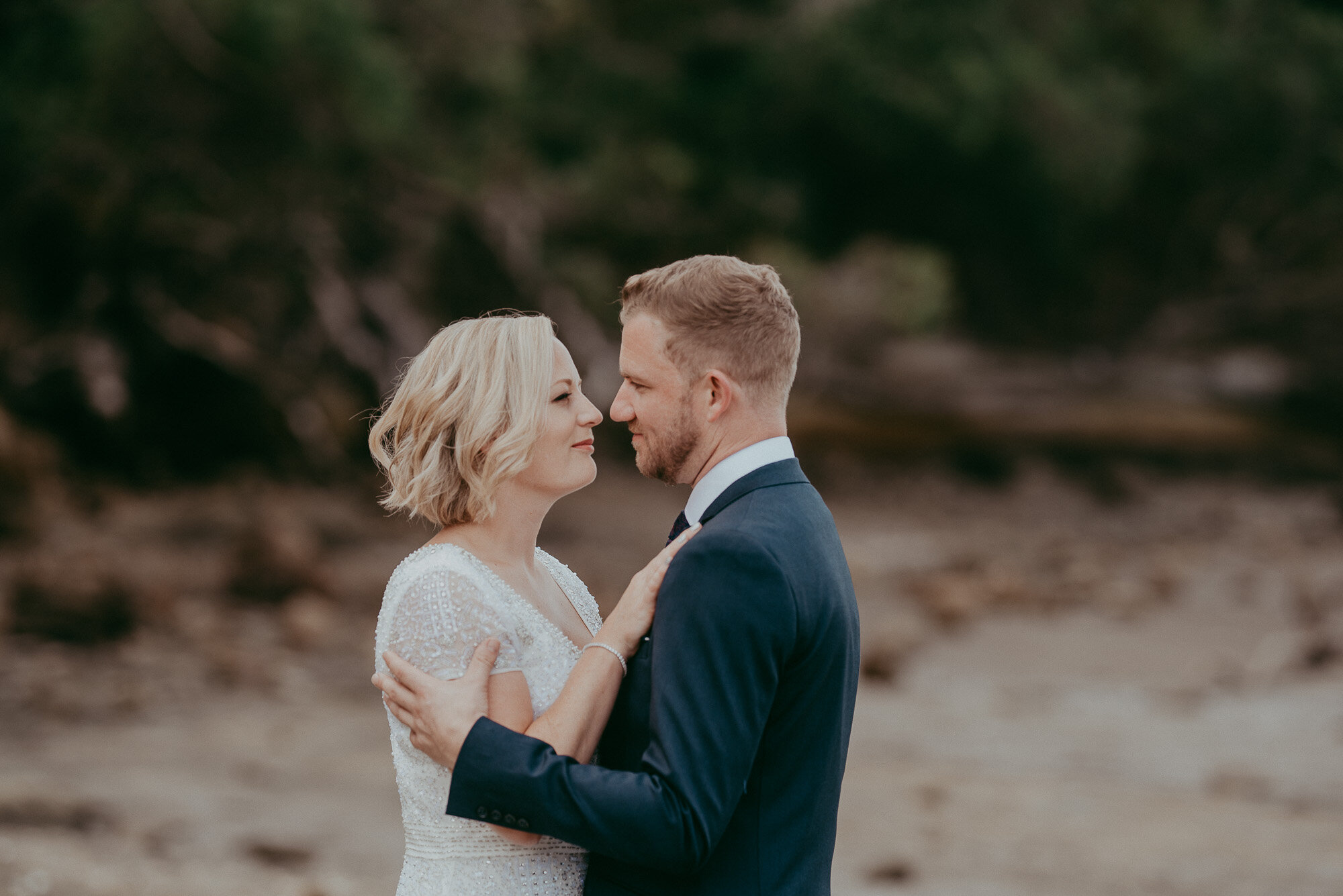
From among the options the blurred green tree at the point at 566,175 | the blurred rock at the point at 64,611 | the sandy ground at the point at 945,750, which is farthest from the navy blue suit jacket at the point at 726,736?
the blurred green tree at the point at 566,175

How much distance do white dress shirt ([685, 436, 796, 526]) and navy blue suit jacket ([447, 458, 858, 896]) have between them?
0.8 inches

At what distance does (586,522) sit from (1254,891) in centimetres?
1164

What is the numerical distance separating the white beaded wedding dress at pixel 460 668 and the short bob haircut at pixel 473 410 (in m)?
0.13

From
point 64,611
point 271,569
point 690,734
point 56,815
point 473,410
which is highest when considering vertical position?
point 271,569

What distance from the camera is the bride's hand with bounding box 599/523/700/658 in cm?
221

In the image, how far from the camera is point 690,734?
1.96 meters

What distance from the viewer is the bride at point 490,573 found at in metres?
2.25

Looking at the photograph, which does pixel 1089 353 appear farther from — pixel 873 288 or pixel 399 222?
pixel 399 222

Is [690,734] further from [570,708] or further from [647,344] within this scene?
[647,344]

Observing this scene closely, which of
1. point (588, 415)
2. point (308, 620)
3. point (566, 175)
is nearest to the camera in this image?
point (588, 415)

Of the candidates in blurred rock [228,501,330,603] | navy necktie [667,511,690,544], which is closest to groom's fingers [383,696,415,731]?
navy necktie [667,511,690,544]

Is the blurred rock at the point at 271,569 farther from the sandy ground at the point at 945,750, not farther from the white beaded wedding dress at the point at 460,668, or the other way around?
the white beaded wedding dress at the point at 460,668

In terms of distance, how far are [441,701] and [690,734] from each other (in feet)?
1.59

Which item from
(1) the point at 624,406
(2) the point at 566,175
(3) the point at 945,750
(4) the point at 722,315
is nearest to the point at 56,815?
(3) the point at 945,750
